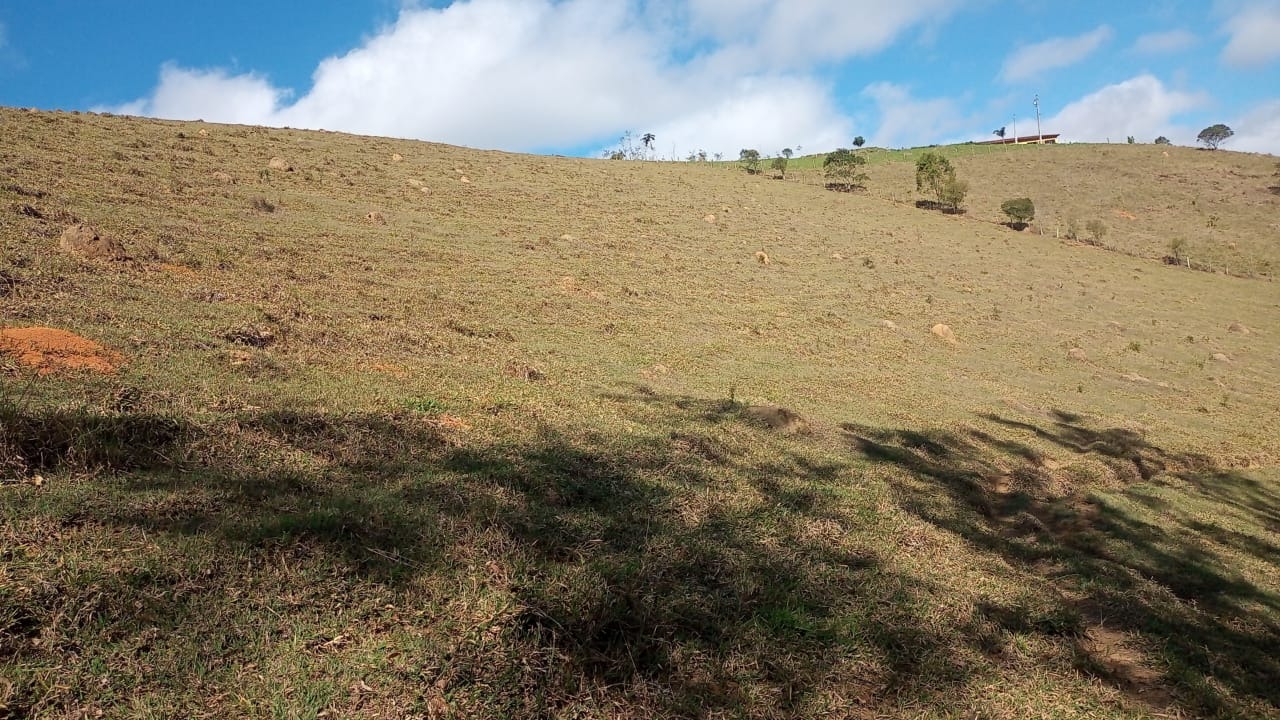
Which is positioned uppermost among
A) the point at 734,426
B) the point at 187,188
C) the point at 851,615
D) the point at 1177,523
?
the point at 187,188

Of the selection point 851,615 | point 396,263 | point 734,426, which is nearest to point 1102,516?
point 734,426

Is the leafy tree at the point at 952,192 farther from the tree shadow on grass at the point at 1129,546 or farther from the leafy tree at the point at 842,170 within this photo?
the tree shadow on grass at the point at 1129,546

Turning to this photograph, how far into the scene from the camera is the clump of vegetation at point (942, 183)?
186 ft

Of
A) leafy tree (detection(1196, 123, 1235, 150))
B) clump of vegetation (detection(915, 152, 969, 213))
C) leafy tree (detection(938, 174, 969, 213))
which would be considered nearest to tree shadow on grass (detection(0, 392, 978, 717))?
leafy tree (detection(938, 174, 969, 213))

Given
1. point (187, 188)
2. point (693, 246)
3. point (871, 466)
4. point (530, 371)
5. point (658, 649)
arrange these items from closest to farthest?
point (658, 649), point (871, 466), point (530, 371), point (187, 188), point (693, 246)

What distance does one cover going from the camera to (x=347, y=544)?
503cm

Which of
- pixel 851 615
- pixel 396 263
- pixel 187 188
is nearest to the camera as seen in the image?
pixel 851 615

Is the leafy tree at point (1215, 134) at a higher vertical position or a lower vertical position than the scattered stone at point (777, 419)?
higher

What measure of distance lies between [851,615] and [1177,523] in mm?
8177

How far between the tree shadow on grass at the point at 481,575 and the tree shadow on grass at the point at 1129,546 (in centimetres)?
172

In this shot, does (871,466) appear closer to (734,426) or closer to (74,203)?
(734,426)

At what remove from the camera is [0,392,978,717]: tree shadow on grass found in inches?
159

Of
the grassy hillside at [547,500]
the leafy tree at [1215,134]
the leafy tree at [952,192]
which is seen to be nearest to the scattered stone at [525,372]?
the grassy hillside at [547,500]

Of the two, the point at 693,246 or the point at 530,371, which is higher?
the point at 693,246
